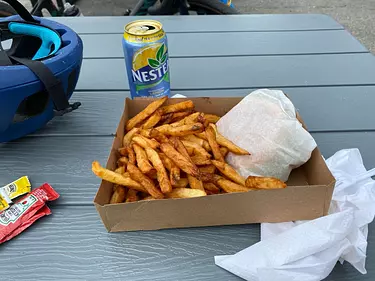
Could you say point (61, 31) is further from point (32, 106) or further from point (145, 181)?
point (145, 181)

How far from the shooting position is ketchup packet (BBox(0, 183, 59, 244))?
706mm

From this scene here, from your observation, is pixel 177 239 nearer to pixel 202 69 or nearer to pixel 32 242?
pixel 32 242

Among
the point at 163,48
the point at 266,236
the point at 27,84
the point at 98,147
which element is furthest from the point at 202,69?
the point at 266,236

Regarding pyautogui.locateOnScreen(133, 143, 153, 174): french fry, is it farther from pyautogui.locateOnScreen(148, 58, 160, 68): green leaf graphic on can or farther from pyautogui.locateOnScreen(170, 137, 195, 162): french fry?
pyautogui.locateOnScreen(148, 58, 160, 68): green leaf graphic on can

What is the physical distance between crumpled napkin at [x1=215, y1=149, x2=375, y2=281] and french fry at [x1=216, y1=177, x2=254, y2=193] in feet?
0.27

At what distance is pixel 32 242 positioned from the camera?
700 millimetres

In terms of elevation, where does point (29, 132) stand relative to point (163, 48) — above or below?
below

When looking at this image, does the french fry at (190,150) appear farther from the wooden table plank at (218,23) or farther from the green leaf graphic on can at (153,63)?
the wooden table plank at (218,23)

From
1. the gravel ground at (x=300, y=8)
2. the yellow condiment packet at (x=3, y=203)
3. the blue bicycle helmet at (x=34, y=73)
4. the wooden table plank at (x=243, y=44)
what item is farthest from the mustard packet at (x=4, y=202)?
the gravel ground at (x=300, y=8)

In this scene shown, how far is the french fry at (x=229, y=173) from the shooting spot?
2.34ft

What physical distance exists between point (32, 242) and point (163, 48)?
0.52 meters

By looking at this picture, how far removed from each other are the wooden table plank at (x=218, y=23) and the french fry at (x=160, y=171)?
910mm

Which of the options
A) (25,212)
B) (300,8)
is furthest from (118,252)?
(300,8)

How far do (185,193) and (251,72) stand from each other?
666mm
